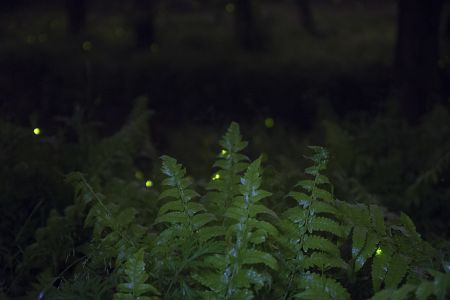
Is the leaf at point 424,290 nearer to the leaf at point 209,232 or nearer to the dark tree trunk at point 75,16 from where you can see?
the leaf at point 209,232

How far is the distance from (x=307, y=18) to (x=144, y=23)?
558 cm

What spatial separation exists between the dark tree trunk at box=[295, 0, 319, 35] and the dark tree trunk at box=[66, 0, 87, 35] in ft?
19.0

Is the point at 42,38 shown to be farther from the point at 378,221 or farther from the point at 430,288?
the point at 430,288

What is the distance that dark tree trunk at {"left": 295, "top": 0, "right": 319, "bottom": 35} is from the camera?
1682 cm

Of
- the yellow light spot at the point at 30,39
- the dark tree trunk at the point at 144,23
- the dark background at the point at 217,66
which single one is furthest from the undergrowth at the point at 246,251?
the yellow light spot at the point at 30,39

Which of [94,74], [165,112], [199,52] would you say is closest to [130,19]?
[199,52]

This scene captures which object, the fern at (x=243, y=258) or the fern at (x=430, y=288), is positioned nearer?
the fern at (x=430, y=288)

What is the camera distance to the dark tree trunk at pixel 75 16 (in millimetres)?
14852

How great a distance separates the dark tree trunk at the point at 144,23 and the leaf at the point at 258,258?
11196 millimetres

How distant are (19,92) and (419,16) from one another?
6253 millimetres

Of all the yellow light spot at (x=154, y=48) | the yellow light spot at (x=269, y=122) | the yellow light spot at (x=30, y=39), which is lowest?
the yellow light spot at (x=30, y=39)

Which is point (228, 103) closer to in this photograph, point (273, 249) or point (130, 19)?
point (130, 19)

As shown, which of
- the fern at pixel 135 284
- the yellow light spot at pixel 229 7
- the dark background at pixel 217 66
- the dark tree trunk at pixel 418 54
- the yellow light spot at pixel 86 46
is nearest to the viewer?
the fern at pixel 135 284

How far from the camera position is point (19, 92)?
1012 centimetres
